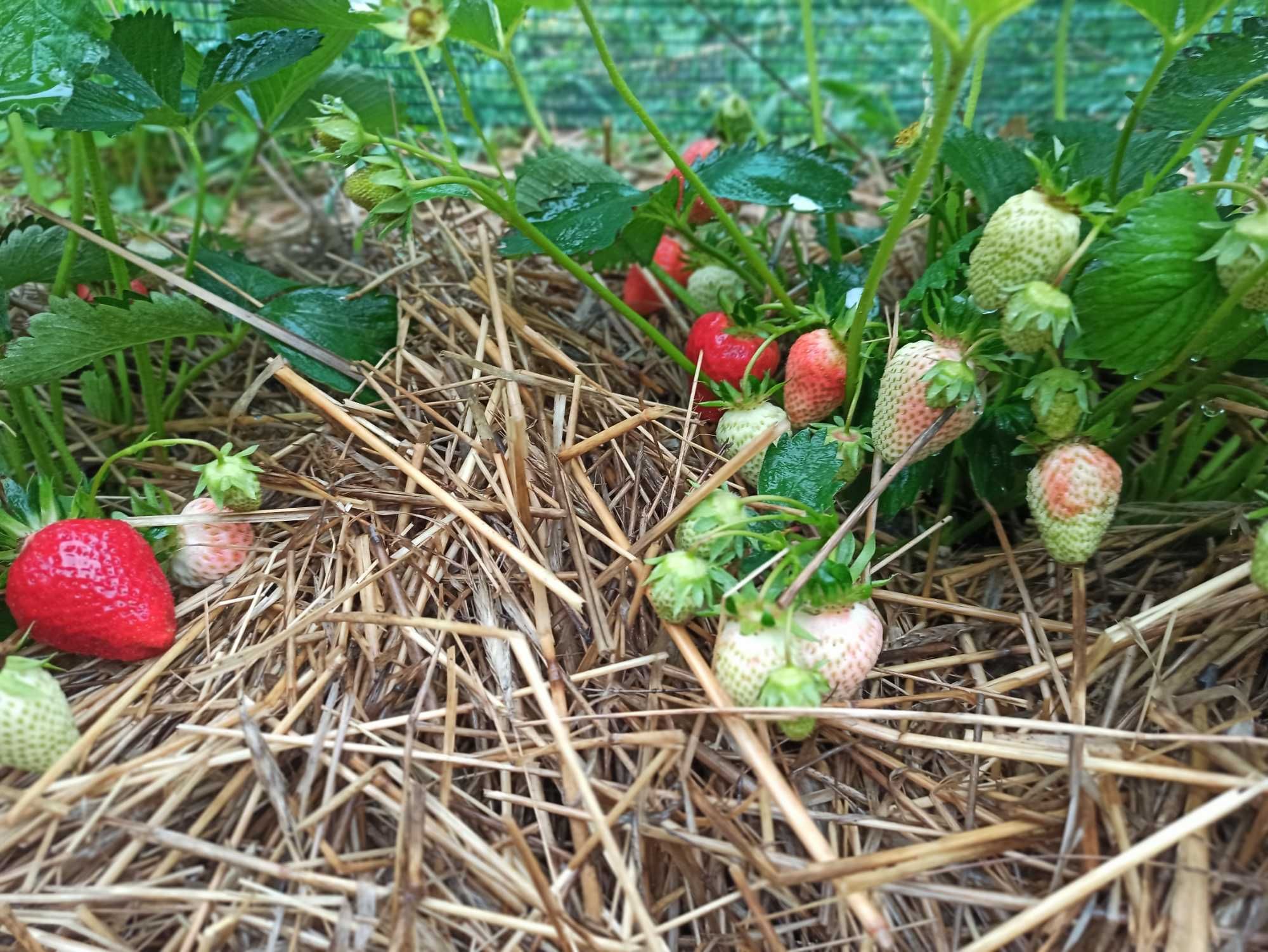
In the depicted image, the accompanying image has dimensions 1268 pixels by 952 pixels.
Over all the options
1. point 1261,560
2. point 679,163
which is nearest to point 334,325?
point 679,163

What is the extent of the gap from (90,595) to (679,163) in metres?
0.75

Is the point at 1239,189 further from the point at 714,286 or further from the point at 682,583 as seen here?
the point at 714,286

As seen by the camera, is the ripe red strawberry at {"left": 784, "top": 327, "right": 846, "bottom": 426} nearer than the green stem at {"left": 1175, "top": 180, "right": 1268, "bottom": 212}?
No

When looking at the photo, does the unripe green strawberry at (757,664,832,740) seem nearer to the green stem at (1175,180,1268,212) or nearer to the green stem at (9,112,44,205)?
the green stem at (1175,180,1268,212)

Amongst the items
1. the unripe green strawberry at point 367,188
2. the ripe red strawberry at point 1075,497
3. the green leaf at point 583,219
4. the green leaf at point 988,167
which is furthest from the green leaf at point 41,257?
the ripe red strawberry at point 1075,497

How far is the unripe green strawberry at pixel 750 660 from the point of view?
78cm

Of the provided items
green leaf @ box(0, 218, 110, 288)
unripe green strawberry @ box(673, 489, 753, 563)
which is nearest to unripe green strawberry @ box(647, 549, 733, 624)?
unripe green strawberry @ box(673, 489, 753, 563)

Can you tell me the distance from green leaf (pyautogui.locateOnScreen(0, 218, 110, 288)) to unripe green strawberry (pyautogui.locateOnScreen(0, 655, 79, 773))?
1.95ft

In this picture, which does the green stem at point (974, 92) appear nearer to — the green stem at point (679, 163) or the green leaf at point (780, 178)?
the green leaf at point (780, 178)

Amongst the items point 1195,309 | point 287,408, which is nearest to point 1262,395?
point 1195,309

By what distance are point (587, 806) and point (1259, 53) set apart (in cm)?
102

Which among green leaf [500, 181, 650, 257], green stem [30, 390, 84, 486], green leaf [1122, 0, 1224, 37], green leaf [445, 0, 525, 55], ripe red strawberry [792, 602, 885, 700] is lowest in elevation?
ripe red strawberry [792, 602, 885, 700]

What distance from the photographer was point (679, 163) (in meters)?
1.02

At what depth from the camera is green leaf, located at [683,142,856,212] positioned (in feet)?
3.77
